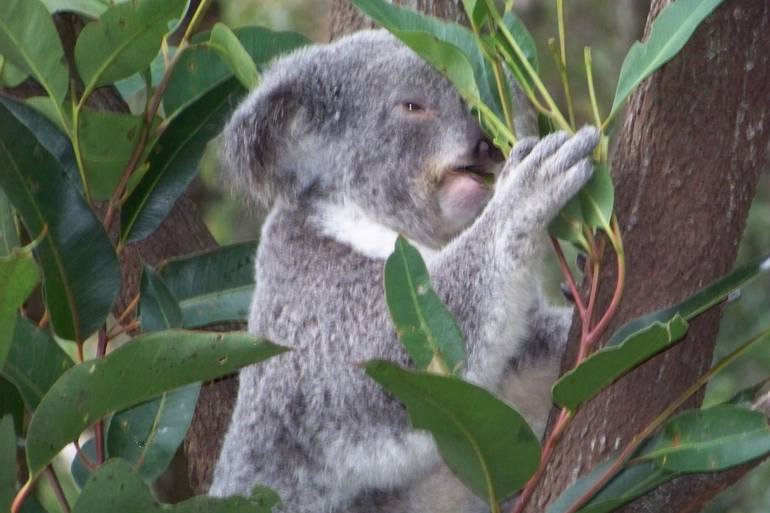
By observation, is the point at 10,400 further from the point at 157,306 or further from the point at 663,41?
the point at 663,41

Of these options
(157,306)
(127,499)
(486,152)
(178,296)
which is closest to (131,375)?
(127,499)

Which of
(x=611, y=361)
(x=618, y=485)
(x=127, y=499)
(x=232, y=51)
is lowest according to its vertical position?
(x=618, y=485)

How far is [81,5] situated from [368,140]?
0.55 meters

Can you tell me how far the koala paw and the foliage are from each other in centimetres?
2

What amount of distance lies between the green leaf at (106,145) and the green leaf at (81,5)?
359 millimetres

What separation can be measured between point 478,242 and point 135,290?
90 centimetres

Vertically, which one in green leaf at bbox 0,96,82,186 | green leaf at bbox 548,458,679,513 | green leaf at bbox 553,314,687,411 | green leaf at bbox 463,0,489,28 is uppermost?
green leaf at bbox 463,0,489,28

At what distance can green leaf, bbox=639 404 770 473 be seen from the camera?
5.20 feet

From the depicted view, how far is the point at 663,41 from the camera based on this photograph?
1677 mm

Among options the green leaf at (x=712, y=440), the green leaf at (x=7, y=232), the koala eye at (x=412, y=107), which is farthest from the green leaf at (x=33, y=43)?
the green leaf at (x=712, y=440)

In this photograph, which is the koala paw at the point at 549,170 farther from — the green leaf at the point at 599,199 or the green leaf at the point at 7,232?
the green leaf at the point at 7,232

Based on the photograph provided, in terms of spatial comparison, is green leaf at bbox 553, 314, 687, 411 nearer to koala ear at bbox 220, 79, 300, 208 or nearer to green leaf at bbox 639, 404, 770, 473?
green leaf at bbox 639, 404, 770, 473

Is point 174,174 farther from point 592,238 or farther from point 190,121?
point 592,238

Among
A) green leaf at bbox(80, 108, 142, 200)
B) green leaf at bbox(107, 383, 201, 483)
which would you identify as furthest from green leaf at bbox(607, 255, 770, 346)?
green leaf at bbox(80, 108, 142, 200)
